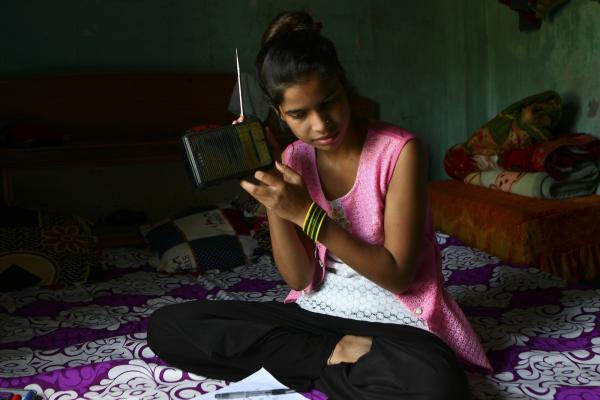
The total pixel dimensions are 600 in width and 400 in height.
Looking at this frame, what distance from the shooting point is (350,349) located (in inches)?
43.7

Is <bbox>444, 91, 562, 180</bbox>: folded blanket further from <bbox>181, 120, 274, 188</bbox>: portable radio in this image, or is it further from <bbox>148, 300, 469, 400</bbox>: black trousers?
<bbox>181, 120, 274, 188</bbox>: portable radio

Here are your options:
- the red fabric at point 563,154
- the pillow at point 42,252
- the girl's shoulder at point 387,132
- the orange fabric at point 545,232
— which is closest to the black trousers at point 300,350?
the girl's shoulder at point 387,132

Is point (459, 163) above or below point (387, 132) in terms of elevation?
below

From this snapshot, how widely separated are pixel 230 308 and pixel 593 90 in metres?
2.03

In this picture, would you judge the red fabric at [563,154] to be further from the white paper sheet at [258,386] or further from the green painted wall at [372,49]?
the white paper sheet at [258,386]

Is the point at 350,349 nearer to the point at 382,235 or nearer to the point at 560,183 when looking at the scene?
the point at 382,235

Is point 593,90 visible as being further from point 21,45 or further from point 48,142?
point 21,45

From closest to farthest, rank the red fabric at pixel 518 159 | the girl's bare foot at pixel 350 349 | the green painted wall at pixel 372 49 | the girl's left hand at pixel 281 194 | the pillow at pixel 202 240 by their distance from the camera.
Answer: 1. the girl's left hand at pixel 281 194
2. the girl's bare foot at pixel 350 349
3. the pillow at pixel 202 240
4. the red fabric at pixel 518 159
5. the green painted wall at pixel 372 49

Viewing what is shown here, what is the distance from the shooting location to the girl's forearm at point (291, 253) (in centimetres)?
118

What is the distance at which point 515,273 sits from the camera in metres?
1.82

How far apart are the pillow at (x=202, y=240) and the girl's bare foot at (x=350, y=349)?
3.37 ft

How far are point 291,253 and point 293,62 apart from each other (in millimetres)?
377

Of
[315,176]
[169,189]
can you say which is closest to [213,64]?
[169,189]

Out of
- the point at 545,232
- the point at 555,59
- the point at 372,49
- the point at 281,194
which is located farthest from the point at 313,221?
the point at 372,49
